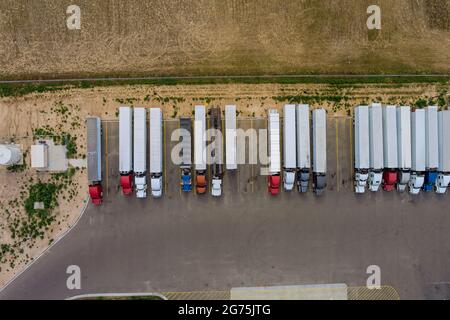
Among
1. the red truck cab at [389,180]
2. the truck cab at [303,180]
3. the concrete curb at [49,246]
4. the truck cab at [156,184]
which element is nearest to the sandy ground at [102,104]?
the concrete curb at [49,246]

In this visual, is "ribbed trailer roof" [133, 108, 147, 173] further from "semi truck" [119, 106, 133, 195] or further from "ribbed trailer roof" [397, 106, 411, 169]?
"ribbed trailer roof" [397, 106, 411, 169]

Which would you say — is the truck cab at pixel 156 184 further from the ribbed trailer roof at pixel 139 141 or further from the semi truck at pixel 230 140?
the semi truck at pixel 230 140

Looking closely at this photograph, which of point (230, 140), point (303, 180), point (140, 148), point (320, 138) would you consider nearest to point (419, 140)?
A: point (320, 138)

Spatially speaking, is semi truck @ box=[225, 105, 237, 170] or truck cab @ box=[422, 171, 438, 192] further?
truck cab @ box=[422, 171, 438, 192]

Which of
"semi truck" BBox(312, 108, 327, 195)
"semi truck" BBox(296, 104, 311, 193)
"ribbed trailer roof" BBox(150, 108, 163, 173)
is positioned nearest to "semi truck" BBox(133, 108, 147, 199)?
"ribbed trailer roof" BBox(150, 108, 163, 173)

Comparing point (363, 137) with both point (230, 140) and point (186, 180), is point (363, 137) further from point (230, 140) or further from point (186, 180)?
point (186, 180)

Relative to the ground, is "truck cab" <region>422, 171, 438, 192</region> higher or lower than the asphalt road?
higher

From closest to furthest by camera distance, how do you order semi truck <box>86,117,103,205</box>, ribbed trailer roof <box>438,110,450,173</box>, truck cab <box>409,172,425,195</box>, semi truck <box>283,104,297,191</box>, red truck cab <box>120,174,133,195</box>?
1. semi truck <box>86,117,103,205</box>
2. red truck cab <box>120,174,133,195</box>
3. ribbed trailer roof <box>438,110,450,173</box>
4. semi truck <box>283,104,297,191</box>
5. truck cab <box>409,172,425,195</box>
